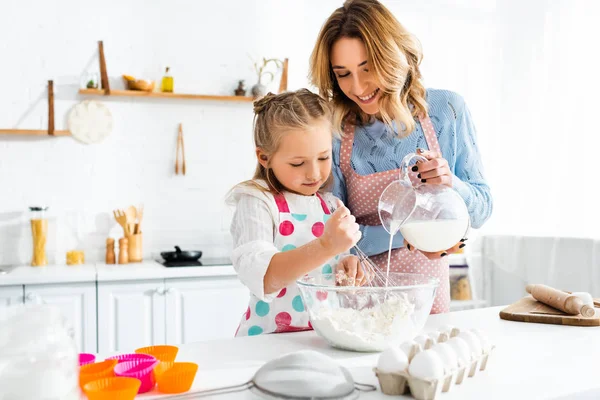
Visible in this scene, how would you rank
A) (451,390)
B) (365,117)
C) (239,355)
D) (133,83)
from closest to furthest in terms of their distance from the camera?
(451,390) → (239,355) → (365,117) → (133,83)

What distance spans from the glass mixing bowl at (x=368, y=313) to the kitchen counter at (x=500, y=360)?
32 mm

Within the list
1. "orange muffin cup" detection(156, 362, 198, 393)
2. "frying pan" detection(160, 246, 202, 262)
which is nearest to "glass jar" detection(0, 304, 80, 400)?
"orange muffin cup" detection(156, 362, 198, 393)

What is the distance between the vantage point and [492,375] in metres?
1.09

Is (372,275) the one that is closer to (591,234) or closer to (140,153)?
(591,234)

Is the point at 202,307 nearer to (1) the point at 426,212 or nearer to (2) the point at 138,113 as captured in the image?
(2) the point at 138,113

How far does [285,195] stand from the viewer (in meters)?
1.65

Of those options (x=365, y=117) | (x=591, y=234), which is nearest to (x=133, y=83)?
(x=365, y=117)

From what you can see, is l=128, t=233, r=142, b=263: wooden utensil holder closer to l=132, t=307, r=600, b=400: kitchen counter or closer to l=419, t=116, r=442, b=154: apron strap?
l=419, t=116, r=442, b=154: apron strap

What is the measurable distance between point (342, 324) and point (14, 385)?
619 mm

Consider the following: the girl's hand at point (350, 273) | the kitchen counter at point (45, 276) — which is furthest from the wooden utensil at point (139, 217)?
the girl's hand at point (350, 273)

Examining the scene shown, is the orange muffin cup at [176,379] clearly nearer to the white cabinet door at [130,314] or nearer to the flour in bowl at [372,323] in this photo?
the flour in bowl at [372,323]

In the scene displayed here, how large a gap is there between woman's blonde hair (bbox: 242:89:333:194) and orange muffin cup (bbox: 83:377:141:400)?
2.44 ft

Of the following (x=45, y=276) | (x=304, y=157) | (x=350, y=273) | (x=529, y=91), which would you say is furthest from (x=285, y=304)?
(x=529, y=91)

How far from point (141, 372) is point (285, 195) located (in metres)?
0.74
